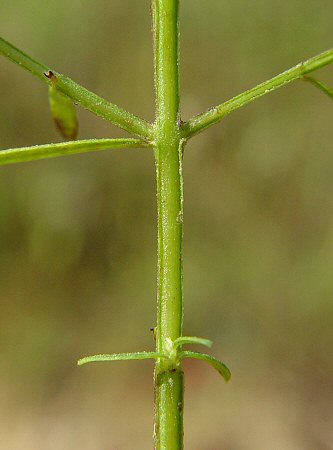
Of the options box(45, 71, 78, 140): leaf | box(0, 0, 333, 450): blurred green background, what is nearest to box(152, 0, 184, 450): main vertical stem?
box(45, 71, 78, 140): leaf

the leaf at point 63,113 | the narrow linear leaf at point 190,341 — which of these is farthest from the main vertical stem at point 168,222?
the leaf at point 63,113

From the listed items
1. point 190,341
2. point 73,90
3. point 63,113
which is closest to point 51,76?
point 73,90

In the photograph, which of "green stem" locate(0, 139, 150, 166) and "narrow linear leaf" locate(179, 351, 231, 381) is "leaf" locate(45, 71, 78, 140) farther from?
"narrow linear leaf" locate(179, 351, 231, 381)

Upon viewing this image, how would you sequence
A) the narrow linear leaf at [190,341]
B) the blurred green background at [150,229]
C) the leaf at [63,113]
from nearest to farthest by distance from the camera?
the narrow linear leaf at [190,341] < the leaf at [63,113] < the blurred green background at [150,229]

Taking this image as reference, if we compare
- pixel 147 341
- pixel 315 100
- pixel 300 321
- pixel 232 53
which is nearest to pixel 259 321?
pixel 300 321

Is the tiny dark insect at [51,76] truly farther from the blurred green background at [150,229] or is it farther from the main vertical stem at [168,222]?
the blurred green background at [150,229]

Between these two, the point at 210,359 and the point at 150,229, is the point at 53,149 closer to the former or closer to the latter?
the point at 210,359

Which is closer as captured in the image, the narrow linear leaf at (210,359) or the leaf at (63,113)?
the narrow linear leaf at (210,359)
